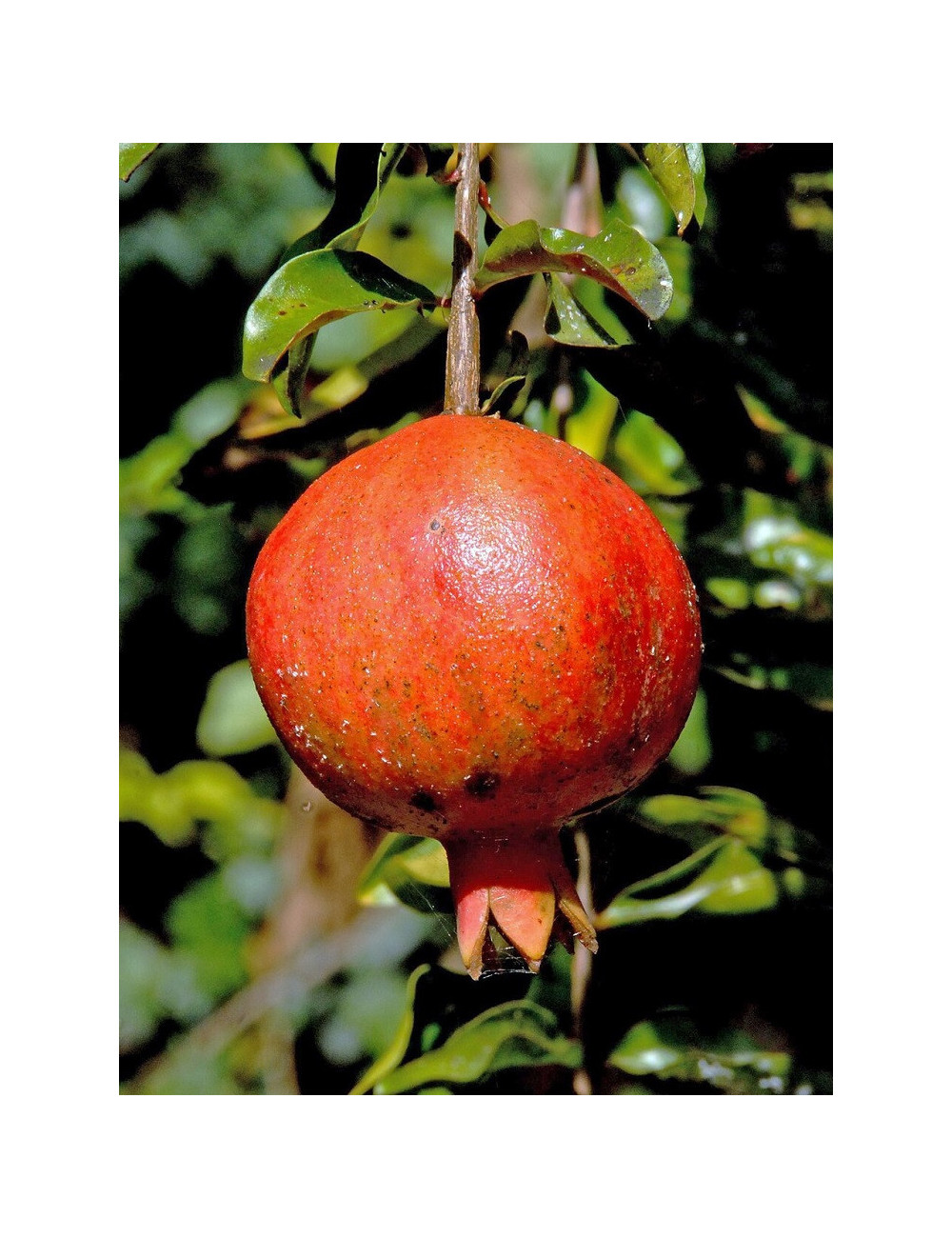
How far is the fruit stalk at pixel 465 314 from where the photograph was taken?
77cm

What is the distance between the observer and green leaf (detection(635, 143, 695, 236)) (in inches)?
31.8

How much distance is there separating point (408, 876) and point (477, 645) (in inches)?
22.0

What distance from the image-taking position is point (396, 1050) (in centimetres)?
113

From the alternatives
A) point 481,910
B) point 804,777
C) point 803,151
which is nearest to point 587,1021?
point 804,777

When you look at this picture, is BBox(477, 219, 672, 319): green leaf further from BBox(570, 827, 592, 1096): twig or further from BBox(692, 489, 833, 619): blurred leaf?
BBox(570, 827, 592, 1096): twig

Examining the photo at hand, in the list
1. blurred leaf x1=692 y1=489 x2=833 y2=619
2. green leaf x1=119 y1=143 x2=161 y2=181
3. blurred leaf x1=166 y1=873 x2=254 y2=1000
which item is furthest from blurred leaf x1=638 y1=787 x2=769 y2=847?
green leaf x1=119 y1=143 x2=161 y2=181

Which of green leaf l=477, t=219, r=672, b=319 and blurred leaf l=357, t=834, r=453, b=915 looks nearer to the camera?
green leaf l=477, t=219, r=672, b=319

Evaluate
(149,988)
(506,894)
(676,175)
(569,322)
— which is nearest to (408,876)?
(149,988)

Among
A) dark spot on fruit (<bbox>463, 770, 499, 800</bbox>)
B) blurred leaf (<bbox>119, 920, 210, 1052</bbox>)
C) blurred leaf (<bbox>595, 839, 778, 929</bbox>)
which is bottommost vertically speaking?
blurred leaf (<bbox>119, 920, 210, 1052</bbox>)

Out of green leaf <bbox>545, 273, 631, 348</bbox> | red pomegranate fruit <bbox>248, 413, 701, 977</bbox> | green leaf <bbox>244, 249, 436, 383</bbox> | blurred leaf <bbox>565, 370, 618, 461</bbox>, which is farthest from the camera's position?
blurred leaf <bbox>565, 370, 618, 461</bbox>

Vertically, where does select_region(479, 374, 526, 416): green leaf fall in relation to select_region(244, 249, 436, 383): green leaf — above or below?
below

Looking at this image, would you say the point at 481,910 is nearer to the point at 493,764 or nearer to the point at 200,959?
the point at 493,764

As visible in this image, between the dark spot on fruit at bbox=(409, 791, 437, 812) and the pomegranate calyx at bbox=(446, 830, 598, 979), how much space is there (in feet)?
0.18

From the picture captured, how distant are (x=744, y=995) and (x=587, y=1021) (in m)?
0.15
